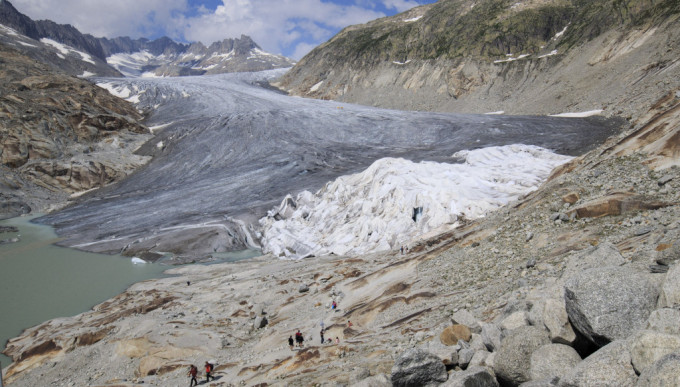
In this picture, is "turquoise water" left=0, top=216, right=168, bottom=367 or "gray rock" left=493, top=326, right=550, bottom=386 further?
"turquoise water" left=0, top=216, right=168, bottom=367

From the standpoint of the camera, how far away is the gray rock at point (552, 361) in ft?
16.1

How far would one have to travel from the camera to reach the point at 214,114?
223 ft

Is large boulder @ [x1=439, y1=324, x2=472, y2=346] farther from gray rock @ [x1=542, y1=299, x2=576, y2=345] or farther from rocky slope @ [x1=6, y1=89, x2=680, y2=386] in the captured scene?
gray rock @ [x1=542, y1=299, x2=576, y2=345]

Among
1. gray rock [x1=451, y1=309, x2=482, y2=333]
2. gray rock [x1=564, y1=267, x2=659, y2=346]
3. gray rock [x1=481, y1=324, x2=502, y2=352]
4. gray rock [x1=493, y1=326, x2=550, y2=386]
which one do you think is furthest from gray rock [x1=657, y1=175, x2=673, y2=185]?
gray rock [x1=493, y1=326, x2=550, y2=386]

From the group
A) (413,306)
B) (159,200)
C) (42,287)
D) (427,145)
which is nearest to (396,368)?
(413,306)

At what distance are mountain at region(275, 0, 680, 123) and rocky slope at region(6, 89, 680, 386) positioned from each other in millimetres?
32525

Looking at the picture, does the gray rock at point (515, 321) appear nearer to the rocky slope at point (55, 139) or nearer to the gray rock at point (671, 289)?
the gray rock at point (671, 289)

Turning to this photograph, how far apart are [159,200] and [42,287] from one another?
15.9 meters

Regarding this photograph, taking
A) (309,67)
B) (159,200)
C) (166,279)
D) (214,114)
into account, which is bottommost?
(166,279)

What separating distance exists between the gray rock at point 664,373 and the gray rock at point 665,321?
0.74 m

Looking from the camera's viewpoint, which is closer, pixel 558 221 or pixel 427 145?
pixel 558 221

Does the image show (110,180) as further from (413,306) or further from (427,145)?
(413,306)

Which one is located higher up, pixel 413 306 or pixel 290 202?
pixel 290 202

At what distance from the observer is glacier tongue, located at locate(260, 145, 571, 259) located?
23.1 meters
